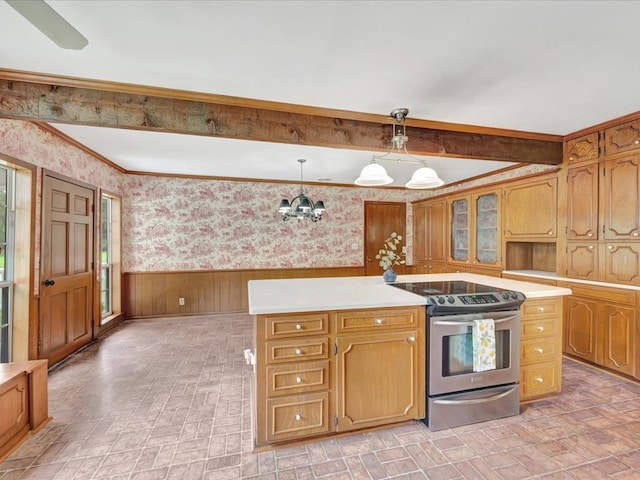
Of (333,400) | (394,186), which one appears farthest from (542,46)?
(394,186)

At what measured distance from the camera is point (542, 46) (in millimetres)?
1742

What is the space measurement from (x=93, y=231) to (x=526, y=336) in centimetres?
489

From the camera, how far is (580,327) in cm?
316

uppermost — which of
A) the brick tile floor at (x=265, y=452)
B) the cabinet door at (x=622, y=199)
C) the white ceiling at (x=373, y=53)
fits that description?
the white ceiling at (x=373, y=53)

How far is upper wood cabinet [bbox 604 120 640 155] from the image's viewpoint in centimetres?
274

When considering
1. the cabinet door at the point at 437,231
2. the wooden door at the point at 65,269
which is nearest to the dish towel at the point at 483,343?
the cabinet door at the point at 437,231

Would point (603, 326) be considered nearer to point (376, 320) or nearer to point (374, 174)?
point (376, 320)

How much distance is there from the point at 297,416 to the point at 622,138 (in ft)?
12.3

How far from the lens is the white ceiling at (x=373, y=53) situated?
1482 mm

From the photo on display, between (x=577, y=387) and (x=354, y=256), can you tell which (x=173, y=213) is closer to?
(x=354, y=256)

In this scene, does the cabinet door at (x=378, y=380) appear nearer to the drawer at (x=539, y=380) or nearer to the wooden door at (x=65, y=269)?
the drawer at (x=539, y=380)

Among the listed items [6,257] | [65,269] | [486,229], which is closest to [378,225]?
[486,229]

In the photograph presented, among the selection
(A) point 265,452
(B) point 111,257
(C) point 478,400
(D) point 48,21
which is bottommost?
(A) point 265,452

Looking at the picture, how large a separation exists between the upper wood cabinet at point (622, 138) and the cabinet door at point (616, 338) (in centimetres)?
149
